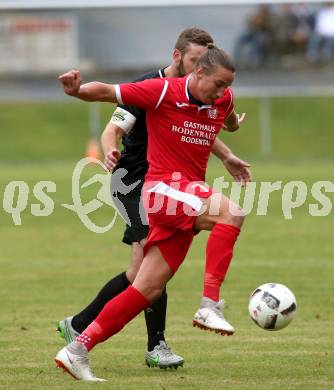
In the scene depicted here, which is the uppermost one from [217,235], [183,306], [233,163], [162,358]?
[233,163]

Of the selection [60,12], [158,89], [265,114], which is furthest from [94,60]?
[158,89]

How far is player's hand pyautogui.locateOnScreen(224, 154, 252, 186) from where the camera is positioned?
7.10 metres

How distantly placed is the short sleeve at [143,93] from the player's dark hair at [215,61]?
0.28 meters

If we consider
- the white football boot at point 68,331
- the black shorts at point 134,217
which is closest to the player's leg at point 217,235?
the black shorts at point 134,217

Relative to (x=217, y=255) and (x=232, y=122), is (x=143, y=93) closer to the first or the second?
(x=232, y=122)

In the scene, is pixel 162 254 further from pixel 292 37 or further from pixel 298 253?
pixel 292 37

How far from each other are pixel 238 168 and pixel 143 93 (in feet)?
3.55

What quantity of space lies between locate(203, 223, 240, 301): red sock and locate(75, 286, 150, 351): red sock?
0.39 m

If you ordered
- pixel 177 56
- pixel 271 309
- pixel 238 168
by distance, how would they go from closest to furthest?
pixel 271 309 < pixel 177 56 < pixel 238 168

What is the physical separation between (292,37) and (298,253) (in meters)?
20.5

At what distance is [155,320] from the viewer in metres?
7.16

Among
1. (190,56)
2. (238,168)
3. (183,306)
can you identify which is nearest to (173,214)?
(238,168)

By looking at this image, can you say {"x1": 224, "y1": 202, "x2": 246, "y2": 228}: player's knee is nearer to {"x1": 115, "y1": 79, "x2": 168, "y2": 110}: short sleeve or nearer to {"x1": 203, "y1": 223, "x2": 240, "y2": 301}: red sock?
{"x1": 203, "y1": 223, "x2": 240, "y2": 301}: red sock
